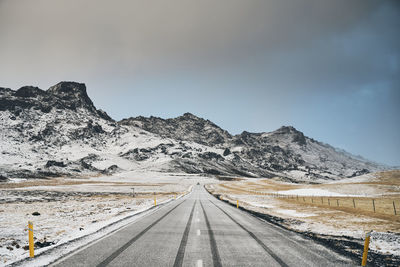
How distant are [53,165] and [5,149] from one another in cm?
5535

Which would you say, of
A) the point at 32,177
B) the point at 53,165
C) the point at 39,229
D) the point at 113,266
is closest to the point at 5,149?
the point at 53,165

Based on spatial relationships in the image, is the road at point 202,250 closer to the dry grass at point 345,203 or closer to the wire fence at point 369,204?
the dry grass at point 345,203

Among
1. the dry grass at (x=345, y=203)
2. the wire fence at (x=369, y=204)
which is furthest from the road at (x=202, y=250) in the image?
the wire fence at (x=369, y=204)

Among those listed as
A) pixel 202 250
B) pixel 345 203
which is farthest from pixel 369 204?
pixel 202 250

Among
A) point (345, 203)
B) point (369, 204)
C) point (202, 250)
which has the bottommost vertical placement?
point (345, 203)

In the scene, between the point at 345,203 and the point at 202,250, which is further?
the point at 345,203

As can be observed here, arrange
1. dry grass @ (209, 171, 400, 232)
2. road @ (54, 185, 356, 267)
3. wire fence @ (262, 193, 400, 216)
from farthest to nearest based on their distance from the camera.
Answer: wire fence @ (262, 193, 400, 216) < dry grass @ (209, 171, 400, 232) < road @ (54, 185, 356, 267)

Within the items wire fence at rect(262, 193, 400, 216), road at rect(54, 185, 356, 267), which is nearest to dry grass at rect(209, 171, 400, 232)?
wire fence at rect(262, 193, 400, 216)

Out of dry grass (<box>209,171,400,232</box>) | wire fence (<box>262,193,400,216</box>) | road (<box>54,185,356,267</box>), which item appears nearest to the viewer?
road (<box>54,185,356,267</box>)

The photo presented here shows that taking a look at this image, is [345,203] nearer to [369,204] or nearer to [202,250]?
[369,204]

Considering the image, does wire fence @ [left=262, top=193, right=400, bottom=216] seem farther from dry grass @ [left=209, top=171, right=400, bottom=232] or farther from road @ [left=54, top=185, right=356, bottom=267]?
road @ [left=54, top=185, right=356, bottom=267]

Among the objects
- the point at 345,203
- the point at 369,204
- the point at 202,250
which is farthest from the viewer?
the point at 345,203

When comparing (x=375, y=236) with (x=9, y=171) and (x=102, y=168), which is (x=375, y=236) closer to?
(x=9, y=171)

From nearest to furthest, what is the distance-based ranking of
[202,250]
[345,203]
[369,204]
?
[202,250] < [369,204] < [345,203]
